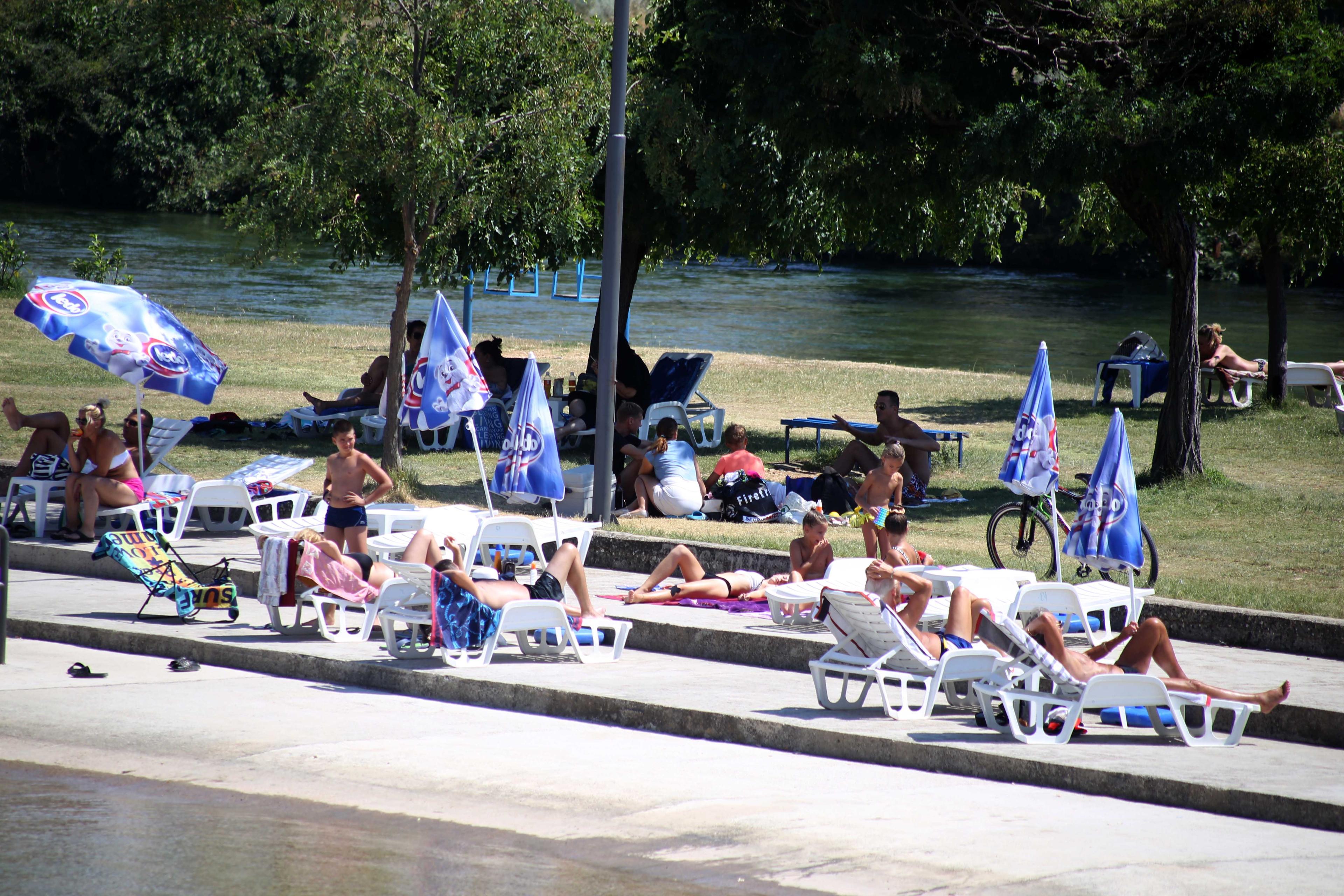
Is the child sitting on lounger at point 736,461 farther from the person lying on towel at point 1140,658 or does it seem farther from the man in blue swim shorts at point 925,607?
the person lying on towel at point 1140,658

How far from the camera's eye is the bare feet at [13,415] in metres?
11.5

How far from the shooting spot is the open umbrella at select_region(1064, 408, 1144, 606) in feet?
27.5

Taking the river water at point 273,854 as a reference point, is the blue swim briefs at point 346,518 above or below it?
above

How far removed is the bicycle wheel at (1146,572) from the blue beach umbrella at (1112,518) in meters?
0.57

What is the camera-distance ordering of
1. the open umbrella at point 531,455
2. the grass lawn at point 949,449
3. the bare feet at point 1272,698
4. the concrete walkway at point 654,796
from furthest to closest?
1. the grass lawn at point 949,449
2. the open umbrella at point 531,455
3. the bare feet at point 1272,698
4. the concrete walkway at point 654,796

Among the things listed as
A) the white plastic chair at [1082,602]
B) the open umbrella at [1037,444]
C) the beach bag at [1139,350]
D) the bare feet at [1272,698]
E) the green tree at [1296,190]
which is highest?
the green tree at [1296,190]

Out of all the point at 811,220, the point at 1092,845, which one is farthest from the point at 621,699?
the point at 811,220

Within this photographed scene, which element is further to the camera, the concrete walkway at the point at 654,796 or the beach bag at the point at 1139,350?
the beach bag at the point at 1139,350

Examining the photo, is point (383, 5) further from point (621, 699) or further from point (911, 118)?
point (621, 699)

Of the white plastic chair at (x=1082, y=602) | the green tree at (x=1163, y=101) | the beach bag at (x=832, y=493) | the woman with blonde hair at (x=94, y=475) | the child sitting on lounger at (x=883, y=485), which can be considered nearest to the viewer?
→ the white plastic chair at (x=1082, y=602)

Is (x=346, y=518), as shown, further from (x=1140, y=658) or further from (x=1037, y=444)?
(x=1140, y=658)

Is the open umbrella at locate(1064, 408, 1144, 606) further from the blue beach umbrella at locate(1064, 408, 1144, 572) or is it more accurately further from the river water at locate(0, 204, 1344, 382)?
the river water at locate(0, 204, 1344, 382)

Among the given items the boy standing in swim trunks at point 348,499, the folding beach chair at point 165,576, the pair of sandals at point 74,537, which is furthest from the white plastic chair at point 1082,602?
the pair of sandals at point 74,537

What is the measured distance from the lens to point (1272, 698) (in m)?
7.25
